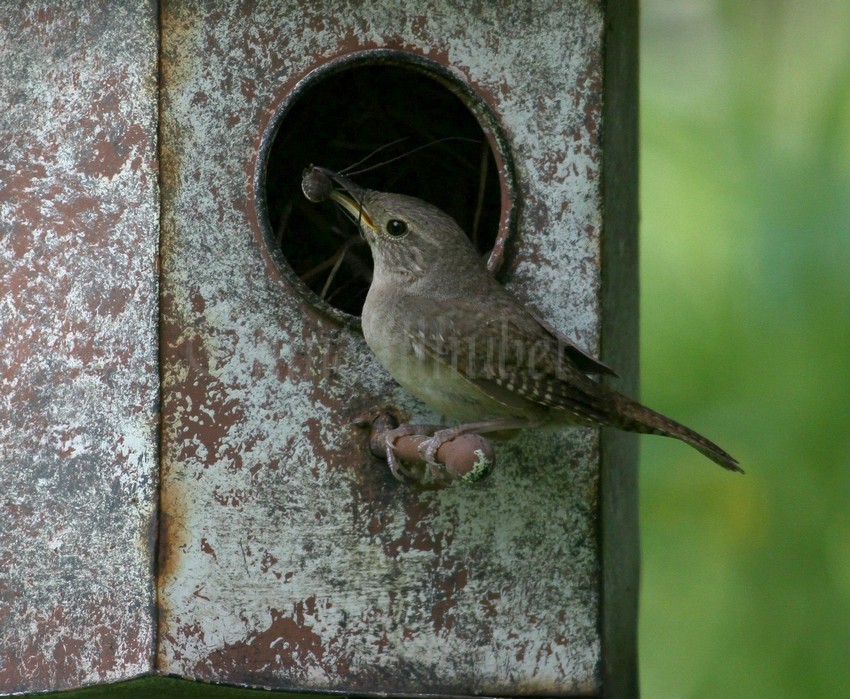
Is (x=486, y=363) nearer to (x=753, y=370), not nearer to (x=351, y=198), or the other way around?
(x=351, y=198)

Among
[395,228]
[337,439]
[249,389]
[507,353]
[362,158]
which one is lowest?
[337,439]

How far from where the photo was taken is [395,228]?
4.21 meters

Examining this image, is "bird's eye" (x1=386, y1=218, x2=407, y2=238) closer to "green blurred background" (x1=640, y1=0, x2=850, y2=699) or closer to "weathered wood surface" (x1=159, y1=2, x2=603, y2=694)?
"weathered wood surface" (x1=159, y1=2, x2=603, y2=694)

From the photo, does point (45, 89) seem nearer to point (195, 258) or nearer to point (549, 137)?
point (195, 258)

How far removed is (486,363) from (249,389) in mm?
650

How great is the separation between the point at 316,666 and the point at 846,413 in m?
2.27

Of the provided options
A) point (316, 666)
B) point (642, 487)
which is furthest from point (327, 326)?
point (642, 487)

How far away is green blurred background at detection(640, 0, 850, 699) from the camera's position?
5.01m

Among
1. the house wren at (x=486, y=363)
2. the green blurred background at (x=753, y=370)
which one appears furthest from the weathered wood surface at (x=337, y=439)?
the green blurred background at (x=753, y=370)

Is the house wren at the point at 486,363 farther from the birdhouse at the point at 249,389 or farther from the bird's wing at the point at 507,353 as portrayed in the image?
the birdhouse at the point at 249,389

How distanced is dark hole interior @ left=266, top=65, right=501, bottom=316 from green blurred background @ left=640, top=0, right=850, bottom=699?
3.13 ft

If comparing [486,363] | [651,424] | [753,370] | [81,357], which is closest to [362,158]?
[486,363]

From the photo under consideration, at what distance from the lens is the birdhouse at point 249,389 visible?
12.3 feet

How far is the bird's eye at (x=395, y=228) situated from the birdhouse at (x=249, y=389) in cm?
32
